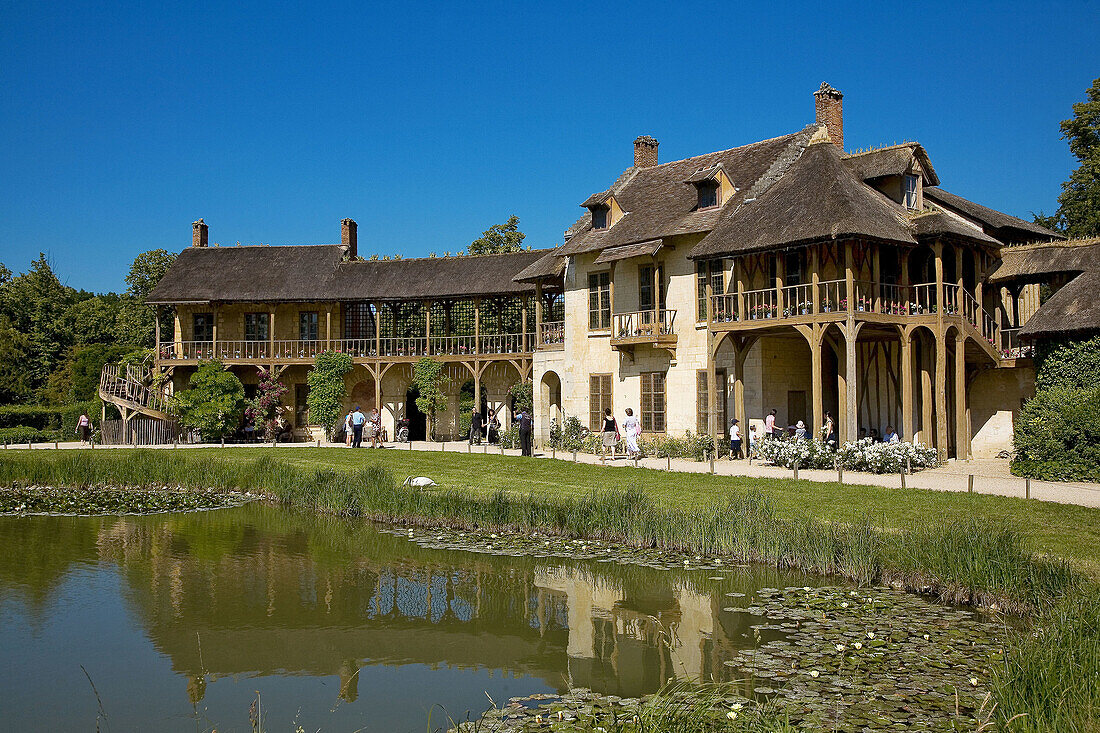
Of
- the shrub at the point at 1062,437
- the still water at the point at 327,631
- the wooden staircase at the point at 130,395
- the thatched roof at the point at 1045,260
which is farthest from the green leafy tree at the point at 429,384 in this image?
the shrub at the point at 1062,437

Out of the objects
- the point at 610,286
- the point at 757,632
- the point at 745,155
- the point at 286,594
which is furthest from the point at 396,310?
the point at 757,632

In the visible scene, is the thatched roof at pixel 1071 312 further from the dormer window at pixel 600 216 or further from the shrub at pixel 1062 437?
the dormer window at pixel 600 216

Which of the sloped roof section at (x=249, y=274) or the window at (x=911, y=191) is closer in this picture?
the window at (x=911, y=191)

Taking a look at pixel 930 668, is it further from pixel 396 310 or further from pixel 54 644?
pixel 396 310

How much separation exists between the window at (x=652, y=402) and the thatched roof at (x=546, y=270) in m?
5.45

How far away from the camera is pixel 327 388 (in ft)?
111

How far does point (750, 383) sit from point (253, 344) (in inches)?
788

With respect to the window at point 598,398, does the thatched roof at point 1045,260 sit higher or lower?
higher

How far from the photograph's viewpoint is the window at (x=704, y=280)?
2447 cm

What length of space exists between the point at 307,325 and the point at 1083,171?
92.6 ft

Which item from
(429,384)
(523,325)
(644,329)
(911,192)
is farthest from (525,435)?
(911,192)

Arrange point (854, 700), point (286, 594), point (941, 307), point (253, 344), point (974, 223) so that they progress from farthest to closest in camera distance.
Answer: point (253, 344)
point (974, 223)
point (941, 307)
point (286, 594)
point (854, 700)

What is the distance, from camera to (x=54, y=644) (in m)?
9.20

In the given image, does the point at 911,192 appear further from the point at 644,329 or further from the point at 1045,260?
the point at 644,329
